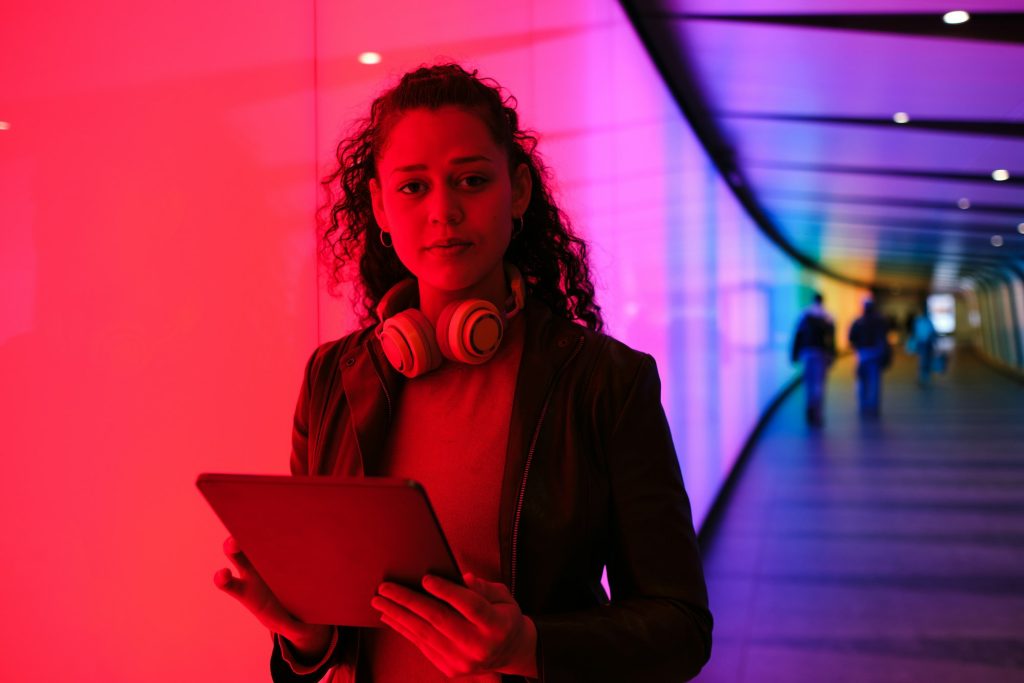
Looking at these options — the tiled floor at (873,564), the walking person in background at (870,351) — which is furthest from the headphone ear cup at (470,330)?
the walking person in background at (870,351)

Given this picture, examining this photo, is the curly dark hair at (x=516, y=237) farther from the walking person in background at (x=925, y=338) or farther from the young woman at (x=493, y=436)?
the walking person in background at (x=925, y=338)

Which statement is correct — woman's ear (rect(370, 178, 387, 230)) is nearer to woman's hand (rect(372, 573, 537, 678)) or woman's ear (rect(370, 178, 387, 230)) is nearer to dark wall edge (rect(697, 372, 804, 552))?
woman's hand (rect(372, 573, 537, 678))

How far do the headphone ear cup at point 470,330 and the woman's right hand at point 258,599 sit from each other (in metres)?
0.48

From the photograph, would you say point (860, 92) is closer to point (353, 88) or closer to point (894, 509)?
point (894, 509)

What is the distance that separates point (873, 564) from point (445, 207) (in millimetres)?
6164

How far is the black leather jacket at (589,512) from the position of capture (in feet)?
4.67

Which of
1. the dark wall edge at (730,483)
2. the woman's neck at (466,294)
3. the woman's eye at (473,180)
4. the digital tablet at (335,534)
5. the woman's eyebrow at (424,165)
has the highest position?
the woman's eyebrow at (424,165)

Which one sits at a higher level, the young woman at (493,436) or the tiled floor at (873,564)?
the young woman at (493,436)

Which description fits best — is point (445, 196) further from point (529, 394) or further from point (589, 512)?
point (589, 512)

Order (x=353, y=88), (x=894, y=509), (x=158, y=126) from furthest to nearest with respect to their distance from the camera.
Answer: (x=894, y=509), (x=353, y=88), (x=158, y=126)

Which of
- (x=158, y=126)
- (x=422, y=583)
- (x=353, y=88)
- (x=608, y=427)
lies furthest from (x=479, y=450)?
(x=353, y=88)

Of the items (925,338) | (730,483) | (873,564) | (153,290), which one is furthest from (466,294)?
(925,338)

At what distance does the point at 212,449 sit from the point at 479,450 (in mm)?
1061

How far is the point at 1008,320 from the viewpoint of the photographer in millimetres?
32094
